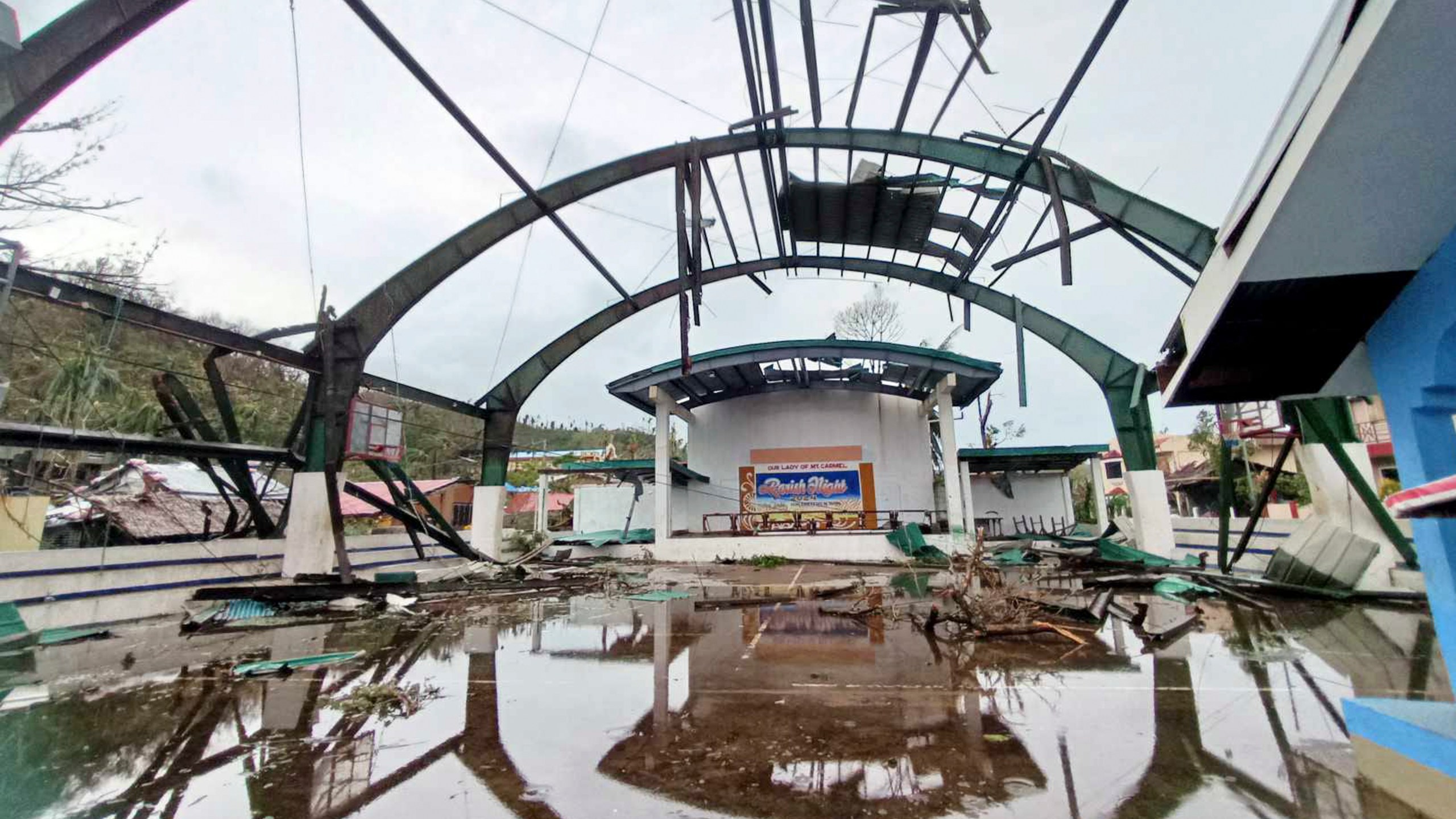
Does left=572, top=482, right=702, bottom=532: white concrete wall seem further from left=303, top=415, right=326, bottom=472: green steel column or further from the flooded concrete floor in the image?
the flooded concrete floor

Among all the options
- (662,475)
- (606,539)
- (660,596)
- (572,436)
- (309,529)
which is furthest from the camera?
(572,436)

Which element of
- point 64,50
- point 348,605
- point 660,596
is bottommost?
point 660,596

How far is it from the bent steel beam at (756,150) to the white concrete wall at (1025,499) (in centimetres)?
1424

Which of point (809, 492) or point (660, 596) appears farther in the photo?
point (809, 492)

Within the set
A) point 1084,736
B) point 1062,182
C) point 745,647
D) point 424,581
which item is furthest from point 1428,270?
point 424,581

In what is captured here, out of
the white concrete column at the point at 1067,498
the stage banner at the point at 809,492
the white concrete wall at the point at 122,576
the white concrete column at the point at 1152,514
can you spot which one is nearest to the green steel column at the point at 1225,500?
the white concrete column at the point at 1152,514

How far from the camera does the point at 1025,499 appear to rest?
22922 millimetres

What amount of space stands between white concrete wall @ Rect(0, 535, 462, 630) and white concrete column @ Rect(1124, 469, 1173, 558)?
19.2 meters

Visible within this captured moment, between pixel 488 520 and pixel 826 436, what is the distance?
39.2 ft

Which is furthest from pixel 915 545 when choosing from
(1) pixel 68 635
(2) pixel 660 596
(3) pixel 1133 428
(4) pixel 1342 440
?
(1) pixel 68 635

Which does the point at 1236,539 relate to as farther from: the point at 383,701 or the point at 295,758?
the point at 295,758

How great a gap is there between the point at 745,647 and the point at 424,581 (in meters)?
7.82

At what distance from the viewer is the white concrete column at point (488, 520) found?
1582 cm

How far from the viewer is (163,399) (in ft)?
31.9
